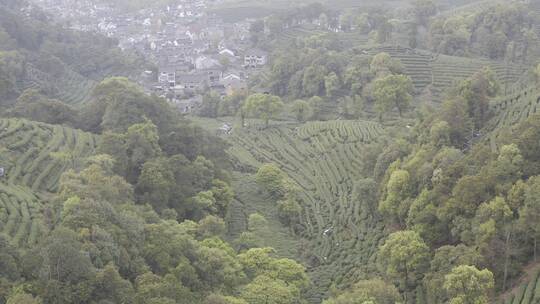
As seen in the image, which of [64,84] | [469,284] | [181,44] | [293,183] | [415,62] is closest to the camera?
[469,284]

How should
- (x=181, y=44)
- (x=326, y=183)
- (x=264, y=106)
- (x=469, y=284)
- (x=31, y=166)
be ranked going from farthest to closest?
(x=181, y=44)
(x=264, y=106)
(x=326, y=183)
(x=31, y=166)
(x=469, y=284)

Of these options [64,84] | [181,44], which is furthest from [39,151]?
[181,44]

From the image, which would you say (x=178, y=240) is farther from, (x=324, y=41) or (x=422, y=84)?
(x=324, y=41)

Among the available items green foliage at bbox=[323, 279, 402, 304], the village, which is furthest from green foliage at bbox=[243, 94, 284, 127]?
green foliage at bbox=[323, 279, 402, 304]

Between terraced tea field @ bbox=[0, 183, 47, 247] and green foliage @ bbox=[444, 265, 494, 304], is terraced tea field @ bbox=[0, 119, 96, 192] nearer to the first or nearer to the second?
terraced tea field @ bbox=[0, 183, 47, 247]

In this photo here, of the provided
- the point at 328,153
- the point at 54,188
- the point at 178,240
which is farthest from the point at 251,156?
the point at 178,240

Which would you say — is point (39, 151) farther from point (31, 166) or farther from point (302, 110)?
point (302, 110)

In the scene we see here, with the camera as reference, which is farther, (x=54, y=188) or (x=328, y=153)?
(x=328, y=153)
